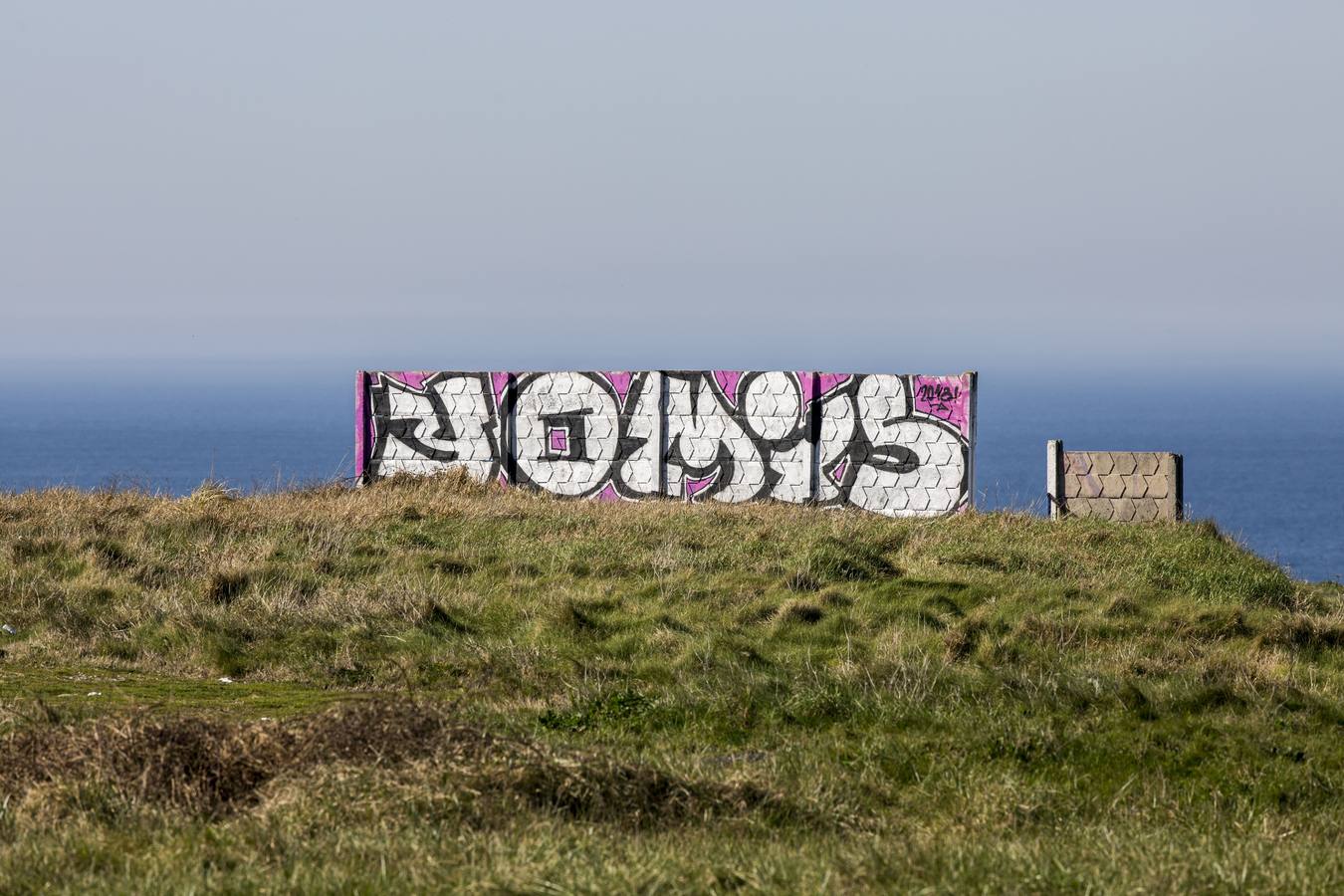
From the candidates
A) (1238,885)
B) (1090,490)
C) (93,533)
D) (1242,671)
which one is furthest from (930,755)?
(1090,490)

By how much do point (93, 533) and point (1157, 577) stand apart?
1218 centimetres

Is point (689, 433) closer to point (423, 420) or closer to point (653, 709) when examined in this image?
point (423, 420)

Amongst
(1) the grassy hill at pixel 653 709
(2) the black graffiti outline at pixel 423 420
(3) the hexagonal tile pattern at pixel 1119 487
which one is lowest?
(1) the grassy hill at pixel 653 709

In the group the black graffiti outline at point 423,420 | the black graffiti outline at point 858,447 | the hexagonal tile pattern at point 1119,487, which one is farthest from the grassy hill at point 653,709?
the black graffiti outline at point 423,420

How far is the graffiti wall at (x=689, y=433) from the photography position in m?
23.8

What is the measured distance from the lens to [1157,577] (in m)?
15.4

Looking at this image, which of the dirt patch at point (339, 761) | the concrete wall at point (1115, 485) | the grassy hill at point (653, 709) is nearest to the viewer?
the grassy hill at point (653, 709)

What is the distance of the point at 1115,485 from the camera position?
2180cm

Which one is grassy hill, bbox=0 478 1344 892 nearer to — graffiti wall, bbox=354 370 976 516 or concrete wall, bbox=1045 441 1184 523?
concrete wall, bbox=1045 441 1184 523

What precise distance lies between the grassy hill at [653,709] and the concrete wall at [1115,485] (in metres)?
2.96

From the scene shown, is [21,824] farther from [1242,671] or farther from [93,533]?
[93,533]

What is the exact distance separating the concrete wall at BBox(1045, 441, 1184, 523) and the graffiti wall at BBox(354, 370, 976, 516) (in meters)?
1.76

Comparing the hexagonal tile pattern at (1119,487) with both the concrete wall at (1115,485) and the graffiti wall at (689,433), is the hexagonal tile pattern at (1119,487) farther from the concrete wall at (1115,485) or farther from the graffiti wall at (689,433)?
the graffiti wall at (689,433)

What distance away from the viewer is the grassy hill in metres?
5.86
